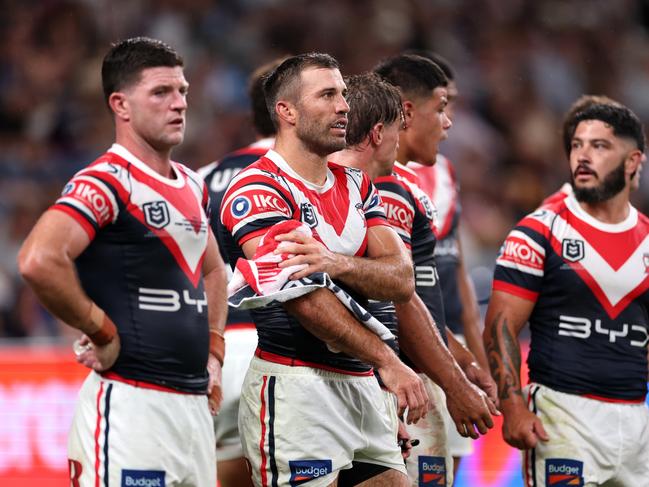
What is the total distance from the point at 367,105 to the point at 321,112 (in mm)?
491

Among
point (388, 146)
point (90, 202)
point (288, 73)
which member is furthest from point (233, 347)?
point (90, 202)

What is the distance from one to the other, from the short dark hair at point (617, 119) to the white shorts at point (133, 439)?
274 centimetres

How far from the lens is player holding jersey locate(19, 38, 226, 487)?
13.4 ft

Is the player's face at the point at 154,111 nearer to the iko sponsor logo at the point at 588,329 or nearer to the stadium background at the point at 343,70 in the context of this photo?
the iko sponsor logo at the point at 588,329

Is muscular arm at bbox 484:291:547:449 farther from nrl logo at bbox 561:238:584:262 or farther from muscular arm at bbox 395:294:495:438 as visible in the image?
muscular arm at bbox 395:294:495:438

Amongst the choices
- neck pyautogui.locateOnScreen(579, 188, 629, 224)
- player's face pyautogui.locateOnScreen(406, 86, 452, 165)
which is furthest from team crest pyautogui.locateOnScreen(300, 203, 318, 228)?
neck pyautogui.locateOnScreen(579, 188, 629, 224)

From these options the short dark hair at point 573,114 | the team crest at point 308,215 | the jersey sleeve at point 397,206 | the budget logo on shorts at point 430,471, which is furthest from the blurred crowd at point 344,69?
the team crest at point 308,215

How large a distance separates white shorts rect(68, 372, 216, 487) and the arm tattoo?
6.09ft

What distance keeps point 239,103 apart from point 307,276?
770 centimetres

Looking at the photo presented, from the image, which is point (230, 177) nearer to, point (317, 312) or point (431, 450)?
point (431, 450)

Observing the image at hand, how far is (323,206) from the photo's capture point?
4578 millimetres

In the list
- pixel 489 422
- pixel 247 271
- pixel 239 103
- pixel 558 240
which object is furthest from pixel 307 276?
pixel 239 103

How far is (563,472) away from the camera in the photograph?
17.9 feet

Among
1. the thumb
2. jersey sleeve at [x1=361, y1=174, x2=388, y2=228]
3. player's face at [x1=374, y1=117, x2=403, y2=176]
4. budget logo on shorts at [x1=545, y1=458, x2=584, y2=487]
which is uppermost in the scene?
A: player's face at [x1=374, y1=117, x2=403, y2=176]
